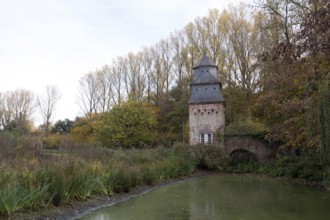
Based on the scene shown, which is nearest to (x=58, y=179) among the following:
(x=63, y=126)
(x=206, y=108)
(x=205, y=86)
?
(x=206, y=108)

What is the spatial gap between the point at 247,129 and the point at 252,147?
4.12 feet

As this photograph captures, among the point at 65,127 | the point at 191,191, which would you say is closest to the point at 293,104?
the point at 191,191

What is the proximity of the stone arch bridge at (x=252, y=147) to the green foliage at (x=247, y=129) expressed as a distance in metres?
0.35

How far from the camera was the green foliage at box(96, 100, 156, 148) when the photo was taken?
94.7ft

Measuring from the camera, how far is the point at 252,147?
22.8 meters

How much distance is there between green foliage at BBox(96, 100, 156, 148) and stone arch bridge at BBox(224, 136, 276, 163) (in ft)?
26.8

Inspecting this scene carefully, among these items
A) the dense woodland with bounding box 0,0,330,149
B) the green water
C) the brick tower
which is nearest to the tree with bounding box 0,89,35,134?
the dense woodland with bounding box 0,0,330,149

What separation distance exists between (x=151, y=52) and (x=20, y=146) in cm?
2653

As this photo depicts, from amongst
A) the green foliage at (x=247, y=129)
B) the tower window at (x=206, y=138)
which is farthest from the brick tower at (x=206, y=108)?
the green foliage at (x=247, y=129)

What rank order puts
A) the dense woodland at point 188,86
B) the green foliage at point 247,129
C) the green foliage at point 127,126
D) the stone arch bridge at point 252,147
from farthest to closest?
the green foliage at point 127,126 → the green foliage at point 247,129 → the stone arch bridge at point 252,147 → the dense woodland at point 188,86

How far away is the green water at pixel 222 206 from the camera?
755 cm

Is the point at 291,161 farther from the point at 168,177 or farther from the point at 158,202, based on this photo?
the point at 158,202

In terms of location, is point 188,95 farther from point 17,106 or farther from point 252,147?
point 17,106

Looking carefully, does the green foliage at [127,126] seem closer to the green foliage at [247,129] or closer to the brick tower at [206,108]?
the brick tower at [206,108]
